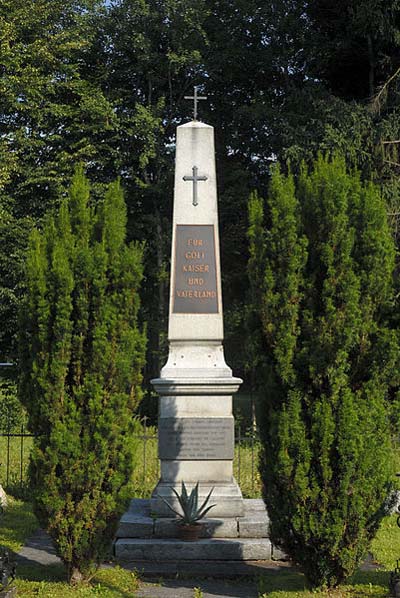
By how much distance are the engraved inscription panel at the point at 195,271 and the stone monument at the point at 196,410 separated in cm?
1

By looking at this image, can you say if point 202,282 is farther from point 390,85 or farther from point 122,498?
point 390,85

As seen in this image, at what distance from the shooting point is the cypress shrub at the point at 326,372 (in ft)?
19.7

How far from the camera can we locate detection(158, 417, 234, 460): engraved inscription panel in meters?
8.84

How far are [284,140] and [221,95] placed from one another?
5928 millimetres

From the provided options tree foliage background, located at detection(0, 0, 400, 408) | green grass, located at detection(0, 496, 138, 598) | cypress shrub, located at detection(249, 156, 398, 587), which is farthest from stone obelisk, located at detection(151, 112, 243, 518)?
tree foliage background, located at detection(0, 0, 400, 408)

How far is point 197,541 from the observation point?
7891 mm

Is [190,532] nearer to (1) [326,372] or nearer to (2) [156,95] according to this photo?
(1) [326,372]

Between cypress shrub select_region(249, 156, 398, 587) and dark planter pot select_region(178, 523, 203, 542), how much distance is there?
177 centimetres

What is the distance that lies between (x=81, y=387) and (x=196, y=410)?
2779mm

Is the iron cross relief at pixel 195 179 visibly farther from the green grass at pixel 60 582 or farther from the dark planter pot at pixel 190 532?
the green grass at pixel 60 582

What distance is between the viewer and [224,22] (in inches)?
879

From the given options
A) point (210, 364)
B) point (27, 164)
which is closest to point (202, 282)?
point (210, 364)

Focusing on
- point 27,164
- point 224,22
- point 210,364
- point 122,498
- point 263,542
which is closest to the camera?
point 122,498

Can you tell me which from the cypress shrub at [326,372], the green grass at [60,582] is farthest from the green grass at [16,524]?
the cypress shrub at [326,372]
